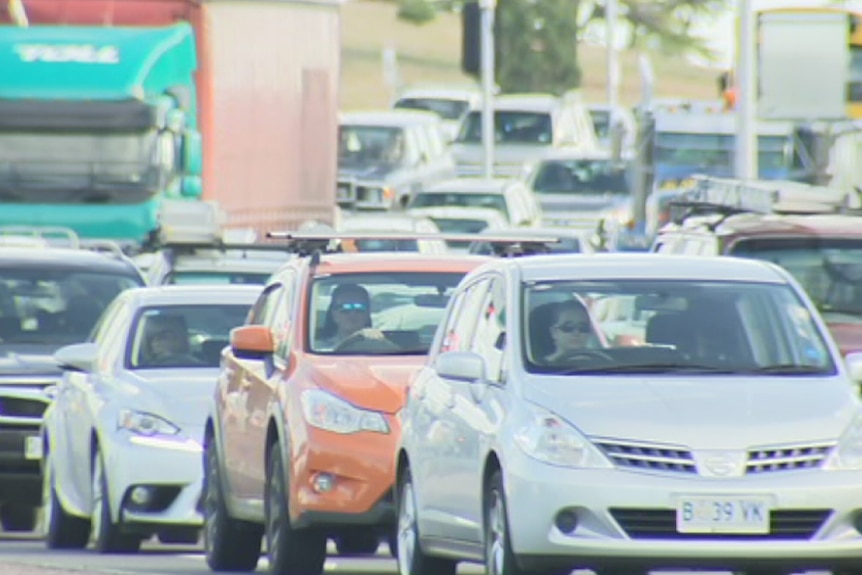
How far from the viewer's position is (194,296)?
60.3ft

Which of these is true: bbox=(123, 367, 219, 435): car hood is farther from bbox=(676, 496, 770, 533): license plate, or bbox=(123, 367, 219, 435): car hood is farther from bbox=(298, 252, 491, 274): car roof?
bbox=(676, 496, 770, 533): license plate

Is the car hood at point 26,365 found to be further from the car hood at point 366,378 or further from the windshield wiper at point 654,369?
the windshield wiper at point 654,369

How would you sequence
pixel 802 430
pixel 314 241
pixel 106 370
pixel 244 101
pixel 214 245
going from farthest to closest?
1. pixel 244 101
2. pixel 214 245
3. pixel 106 370
4. pixel 314 241
5. pixel 802 430

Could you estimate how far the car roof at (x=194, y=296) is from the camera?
1831cm

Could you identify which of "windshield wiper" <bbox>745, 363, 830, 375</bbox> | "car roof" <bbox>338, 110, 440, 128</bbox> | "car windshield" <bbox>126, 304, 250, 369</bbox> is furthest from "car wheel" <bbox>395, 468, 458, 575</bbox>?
"car roof" <bbox>338, 110, 440, 128</bbox>

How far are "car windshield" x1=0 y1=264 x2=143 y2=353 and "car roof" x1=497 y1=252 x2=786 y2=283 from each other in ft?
27.4

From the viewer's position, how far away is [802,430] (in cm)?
1197

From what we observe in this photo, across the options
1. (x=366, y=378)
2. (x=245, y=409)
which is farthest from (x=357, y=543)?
(x=366, y=378)

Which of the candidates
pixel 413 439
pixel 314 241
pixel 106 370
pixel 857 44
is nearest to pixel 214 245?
pixel 106 370

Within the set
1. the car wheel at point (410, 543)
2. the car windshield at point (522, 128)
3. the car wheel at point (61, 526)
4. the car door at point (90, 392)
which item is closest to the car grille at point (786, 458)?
the car wheel at point (410, 543)

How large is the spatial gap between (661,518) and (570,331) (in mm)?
1269

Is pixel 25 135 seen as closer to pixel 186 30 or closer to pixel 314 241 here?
pixel 186 30

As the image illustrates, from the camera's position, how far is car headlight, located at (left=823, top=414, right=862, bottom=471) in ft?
39.2

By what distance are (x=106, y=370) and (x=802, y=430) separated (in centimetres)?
687
